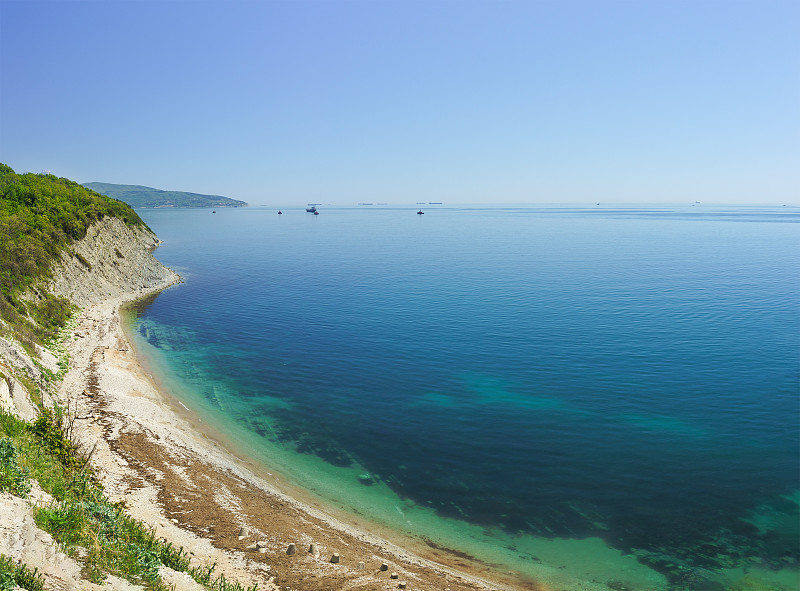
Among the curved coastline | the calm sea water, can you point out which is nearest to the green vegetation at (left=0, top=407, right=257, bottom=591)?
the curved coastline

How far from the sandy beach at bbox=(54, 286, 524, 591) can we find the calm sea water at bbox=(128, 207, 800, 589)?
2.23 m

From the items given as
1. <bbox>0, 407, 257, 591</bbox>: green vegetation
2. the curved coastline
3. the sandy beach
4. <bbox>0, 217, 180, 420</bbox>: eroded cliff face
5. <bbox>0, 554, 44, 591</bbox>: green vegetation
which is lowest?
the curved coastline

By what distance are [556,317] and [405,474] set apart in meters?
42.8

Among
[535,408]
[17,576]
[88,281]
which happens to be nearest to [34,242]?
[88,281]

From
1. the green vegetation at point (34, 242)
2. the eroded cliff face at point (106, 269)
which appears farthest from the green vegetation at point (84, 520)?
the eroded cliff face at point (106, 269)

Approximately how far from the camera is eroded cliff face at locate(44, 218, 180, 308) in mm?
67312

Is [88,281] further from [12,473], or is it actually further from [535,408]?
[535,408]

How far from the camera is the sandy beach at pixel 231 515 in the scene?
21.4m

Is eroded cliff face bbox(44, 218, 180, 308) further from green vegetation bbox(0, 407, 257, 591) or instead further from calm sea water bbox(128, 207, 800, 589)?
green vegetation bbox(0, 407, 257, 591)

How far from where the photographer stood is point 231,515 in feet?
83.1

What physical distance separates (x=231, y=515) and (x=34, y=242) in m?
56.8

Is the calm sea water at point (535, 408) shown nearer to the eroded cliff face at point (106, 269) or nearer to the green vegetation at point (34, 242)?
the eroded cliff face at point (106, 269)

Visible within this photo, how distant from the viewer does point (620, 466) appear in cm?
3175

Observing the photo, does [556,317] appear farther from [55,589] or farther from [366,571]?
[55,589]
